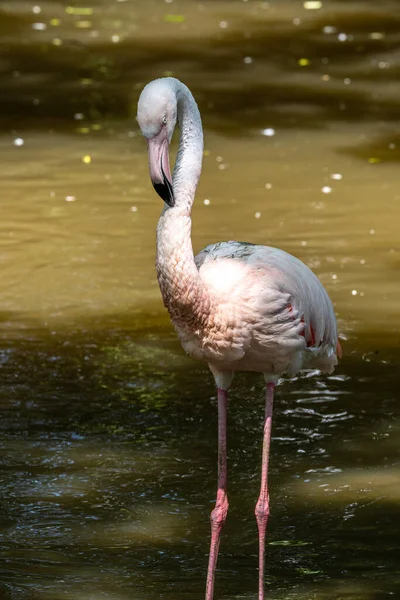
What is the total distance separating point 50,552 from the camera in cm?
546

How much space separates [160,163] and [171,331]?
380 centimetres

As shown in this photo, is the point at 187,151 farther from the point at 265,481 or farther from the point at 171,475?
the point at 171,475

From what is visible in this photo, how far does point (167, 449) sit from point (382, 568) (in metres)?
1.50

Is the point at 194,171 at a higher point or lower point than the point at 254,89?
lower

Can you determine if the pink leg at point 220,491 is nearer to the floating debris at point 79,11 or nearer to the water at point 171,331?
the water at point 171,331

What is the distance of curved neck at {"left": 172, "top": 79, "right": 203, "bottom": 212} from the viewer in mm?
4637

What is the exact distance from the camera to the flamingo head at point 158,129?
4383mm

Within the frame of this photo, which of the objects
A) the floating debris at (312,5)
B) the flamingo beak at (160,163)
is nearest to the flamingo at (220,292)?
the flamingo beak at (160,163)

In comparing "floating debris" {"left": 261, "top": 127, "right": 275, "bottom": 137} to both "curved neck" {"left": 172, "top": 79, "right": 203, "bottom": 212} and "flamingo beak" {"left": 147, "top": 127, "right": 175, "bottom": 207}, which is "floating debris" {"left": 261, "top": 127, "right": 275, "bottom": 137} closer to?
"curved neck" {"left": 172, "top": 79, "right": 203, "bottom": 212}

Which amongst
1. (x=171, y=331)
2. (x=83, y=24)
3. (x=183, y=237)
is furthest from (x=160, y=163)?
(x=83, y=24)

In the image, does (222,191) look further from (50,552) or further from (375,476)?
(50,552)

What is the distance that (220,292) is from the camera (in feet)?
15.6

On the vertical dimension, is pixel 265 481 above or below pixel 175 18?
below

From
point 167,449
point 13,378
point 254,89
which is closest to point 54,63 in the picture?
point 254,89
